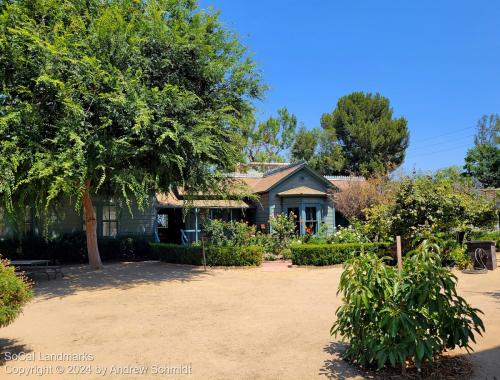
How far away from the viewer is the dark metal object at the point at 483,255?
14461mm

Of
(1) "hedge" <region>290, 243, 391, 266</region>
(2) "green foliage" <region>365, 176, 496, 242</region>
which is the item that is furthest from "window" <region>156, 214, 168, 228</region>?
(2) "green foliage" <region>365, 176, 496, 242</region>

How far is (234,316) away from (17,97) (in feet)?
29.4

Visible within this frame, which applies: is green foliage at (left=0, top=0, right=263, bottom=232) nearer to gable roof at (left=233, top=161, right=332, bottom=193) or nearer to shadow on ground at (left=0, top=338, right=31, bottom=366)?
shadow on ground at (left=0, top=338, right=31, bottom=366)

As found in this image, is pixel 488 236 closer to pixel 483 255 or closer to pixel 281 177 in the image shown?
pixel 483 255

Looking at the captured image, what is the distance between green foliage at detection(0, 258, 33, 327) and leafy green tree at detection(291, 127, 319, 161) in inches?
1551

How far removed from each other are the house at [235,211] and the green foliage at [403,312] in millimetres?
15621

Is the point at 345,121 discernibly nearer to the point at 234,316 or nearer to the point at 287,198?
the point at 287,198

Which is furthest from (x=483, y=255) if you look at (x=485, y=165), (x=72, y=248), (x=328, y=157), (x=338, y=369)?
(x=485, y=165)

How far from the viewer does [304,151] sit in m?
44.1

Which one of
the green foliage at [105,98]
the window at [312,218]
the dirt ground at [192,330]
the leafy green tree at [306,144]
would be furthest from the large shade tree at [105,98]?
the leafy green tree at [306,144]

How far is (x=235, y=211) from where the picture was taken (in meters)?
25.7

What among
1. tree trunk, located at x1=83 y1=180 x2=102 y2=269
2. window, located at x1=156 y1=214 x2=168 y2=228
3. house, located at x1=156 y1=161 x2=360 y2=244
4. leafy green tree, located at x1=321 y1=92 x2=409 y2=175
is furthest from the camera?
leafy green tree, located at x1=321 y1=92 x2=409 y2=175

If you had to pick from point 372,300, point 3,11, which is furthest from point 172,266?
point 372,300

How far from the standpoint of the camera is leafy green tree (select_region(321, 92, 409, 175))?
40844mm
